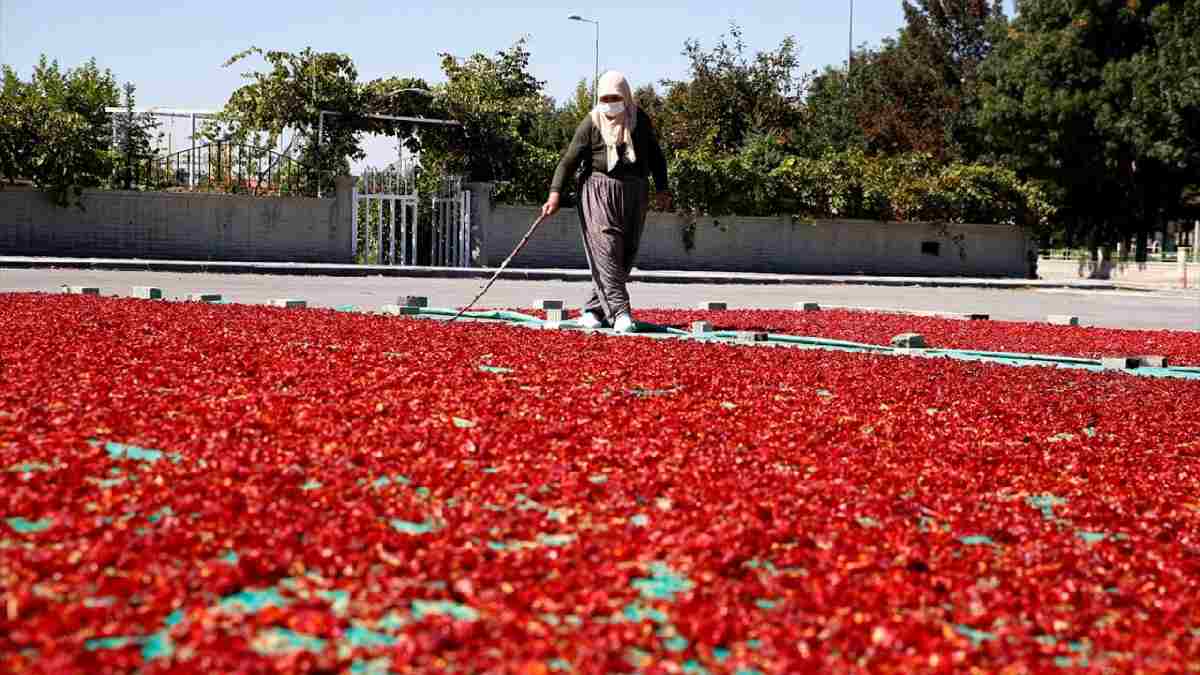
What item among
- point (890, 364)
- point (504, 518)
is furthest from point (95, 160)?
point (504, 518)

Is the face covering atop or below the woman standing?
atop

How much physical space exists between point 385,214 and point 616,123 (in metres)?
22.7

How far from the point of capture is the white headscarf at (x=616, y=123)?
1230cm

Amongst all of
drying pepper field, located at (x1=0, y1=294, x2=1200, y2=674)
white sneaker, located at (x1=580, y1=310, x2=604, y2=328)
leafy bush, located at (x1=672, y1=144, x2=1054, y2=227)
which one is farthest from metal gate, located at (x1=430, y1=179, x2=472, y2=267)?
drying pepper field, located at (x1=0, y1=294, x2=1200, y2=674)

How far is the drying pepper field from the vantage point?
337 centimetres

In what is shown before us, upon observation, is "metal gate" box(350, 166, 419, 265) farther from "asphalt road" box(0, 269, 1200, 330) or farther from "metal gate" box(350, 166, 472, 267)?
"asphalt road" box(0, 269, 1200, 330)

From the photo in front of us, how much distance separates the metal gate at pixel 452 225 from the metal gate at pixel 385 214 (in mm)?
602

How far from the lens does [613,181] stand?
40.6 feet

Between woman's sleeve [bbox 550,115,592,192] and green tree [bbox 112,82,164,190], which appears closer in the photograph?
woman's sleeve [bbox 550,115,592,192]

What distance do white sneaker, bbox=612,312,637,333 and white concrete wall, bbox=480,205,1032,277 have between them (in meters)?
23.3

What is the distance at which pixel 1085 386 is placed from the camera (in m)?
9.63

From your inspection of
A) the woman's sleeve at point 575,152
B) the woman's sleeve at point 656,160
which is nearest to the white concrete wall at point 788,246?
the woman's sleeve at point 656,160

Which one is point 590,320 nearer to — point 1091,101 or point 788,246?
point 788,246

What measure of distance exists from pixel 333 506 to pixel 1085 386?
654 centimetres
